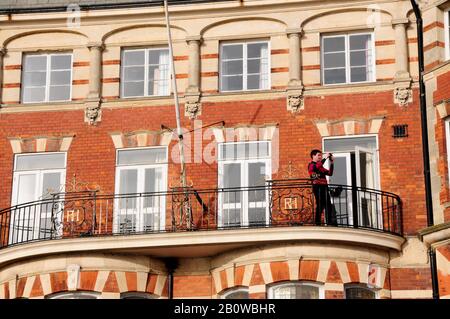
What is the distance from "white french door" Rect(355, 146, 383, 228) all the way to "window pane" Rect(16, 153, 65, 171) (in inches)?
252

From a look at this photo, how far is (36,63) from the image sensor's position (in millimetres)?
27297

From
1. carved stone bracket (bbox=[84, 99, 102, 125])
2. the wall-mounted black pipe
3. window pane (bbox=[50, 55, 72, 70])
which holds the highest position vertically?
the wall-mounted black pipe

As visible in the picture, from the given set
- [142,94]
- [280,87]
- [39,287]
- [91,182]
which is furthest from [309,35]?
[39,287]

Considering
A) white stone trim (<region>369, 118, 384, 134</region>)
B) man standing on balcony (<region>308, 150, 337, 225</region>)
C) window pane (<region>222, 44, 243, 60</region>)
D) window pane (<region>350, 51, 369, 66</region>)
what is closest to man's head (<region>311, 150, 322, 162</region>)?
man standing on balcony (<region>308, 150, 337, 225</region>)

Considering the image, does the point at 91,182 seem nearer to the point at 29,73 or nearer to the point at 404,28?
the point at 29,73

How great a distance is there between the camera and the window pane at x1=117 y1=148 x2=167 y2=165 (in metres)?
26.0

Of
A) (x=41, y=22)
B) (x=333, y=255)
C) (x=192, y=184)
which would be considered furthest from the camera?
(x=41, y=22)

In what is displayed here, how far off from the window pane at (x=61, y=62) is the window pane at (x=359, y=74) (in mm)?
6316

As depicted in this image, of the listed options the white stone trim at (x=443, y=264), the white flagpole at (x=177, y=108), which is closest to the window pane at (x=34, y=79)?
the white flagpole at (x=177, y=108)

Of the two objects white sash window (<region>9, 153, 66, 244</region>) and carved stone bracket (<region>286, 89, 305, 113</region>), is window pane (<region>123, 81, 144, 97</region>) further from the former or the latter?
carved stone bracket (<region>286, 89, 305, 113</region>)

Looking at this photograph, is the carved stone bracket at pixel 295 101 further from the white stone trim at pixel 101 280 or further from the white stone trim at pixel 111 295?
the white stone trim at pixel 111 295

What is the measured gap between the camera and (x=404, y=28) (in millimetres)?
25984

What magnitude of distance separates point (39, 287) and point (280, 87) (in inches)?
262

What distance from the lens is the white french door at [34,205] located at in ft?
83.1
